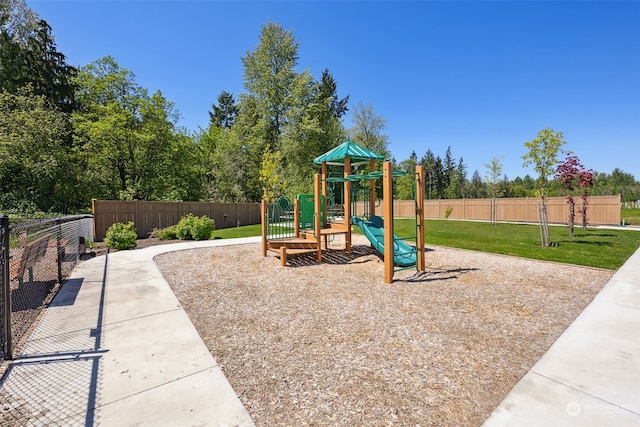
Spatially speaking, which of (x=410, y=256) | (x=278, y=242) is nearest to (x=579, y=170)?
(x=410, y=256)

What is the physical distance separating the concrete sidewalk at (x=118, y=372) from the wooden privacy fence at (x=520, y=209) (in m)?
14.6

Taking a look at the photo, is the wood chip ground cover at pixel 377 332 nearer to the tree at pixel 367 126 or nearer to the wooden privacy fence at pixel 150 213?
the wooden privacy fence at pixel 150 213

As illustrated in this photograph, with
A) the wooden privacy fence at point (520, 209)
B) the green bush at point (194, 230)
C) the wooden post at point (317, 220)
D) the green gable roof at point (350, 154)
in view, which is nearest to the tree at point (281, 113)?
the wooden privacy fence at point (520, 209)

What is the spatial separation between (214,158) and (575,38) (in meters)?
24.9

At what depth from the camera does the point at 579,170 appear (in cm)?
1082

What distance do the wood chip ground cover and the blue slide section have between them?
0.60m

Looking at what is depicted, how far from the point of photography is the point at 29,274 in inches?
198

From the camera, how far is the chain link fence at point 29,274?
2816 mm

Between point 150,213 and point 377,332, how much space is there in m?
14.1

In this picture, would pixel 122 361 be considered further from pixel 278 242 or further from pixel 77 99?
pixel 77 99

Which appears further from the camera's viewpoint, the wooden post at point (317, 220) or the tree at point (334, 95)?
the tree at point (334, 95)

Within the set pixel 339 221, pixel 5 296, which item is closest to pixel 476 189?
pixel 339 221

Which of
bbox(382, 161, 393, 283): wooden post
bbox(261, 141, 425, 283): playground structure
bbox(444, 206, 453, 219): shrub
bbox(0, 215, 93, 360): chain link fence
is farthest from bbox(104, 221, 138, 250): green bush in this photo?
bbox(444, 206, 453, 219): shrub

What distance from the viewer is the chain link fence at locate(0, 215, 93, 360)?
111 inches
